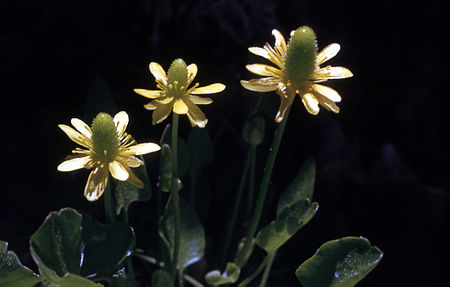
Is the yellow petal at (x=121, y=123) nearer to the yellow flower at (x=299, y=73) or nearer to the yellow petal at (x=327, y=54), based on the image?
the yellow flower at (x=299, y=73)

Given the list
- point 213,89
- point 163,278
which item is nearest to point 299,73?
point 213,89

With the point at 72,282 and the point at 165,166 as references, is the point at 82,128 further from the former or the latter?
the point at 72,282

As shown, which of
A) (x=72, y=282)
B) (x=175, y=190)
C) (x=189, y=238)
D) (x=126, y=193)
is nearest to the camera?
(x=72, y=282)

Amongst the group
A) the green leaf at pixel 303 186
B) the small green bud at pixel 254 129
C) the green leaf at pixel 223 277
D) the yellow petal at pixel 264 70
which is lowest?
the green leaf at pixel 223 277

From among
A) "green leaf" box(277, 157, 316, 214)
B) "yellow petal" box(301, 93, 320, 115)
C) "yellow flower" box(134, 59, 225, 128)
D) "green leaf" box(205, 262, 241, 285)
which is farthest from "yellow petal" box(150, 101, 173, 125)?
"green leaf" box(277, 157, 316, 214)

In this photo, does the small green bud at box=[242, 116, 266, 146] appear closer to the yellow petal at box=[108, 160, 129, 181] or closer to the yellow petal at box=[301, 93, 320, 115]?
the yellow petal at box=[301, 93, 320, 115]

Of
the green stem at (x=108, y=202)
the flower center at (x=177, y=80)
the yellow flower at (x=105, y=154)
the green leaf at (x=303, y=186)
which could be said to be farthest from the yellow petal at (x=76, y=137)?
the green leaf at (x=303, y=186)
